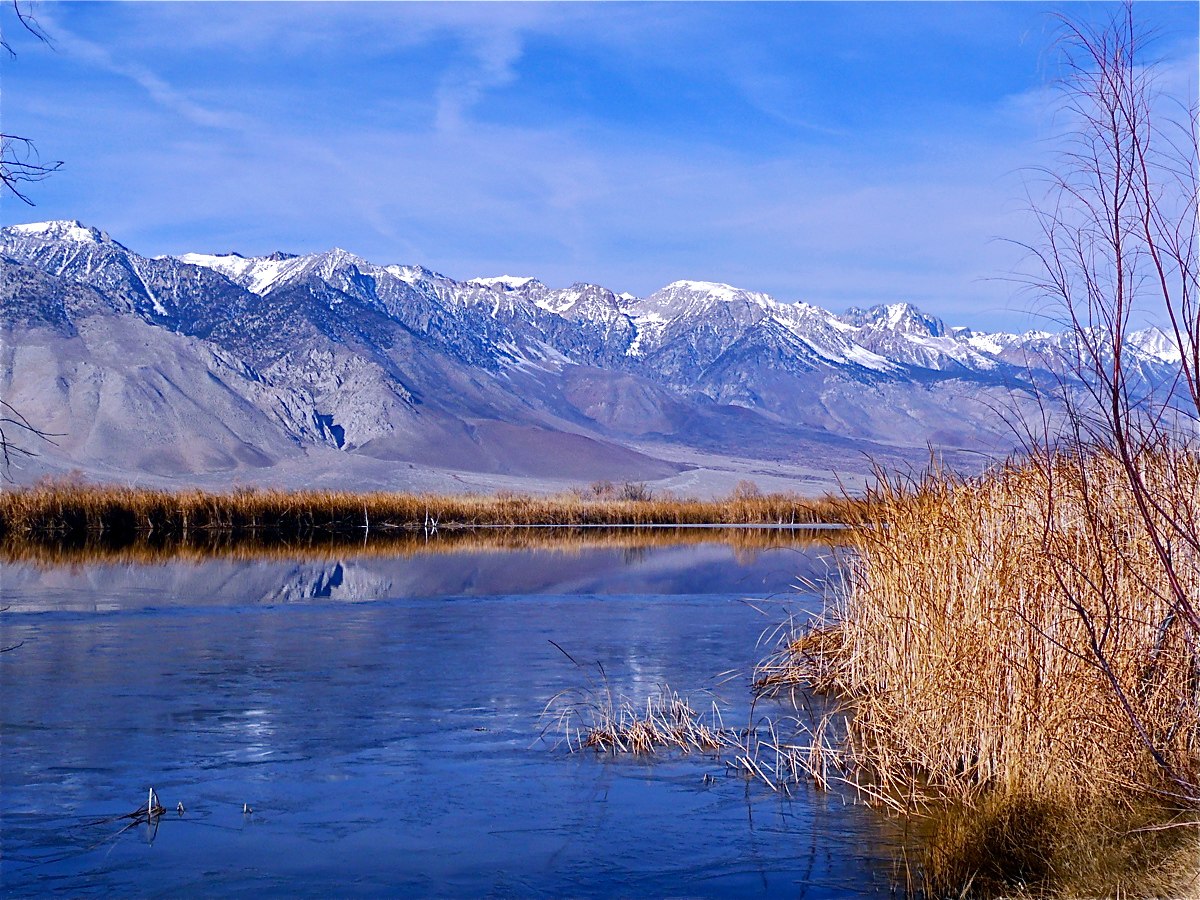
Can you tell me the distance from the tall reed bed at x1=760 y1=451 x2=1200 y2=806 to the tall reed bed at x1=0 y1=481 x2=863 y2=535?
93.3 ft

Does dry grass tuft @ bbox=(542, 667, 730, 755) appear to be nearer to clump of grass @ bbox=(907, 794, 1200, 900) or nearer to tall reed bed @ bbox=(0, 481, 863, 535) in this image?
clump of grass @ bbox=(907, 794, 1200, 900)

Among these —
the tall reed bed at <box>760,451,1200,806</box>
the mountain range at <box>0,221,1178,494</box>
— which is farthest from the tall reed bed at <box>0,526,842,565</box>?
the mountain range at <box>0,221,1178,494</box>

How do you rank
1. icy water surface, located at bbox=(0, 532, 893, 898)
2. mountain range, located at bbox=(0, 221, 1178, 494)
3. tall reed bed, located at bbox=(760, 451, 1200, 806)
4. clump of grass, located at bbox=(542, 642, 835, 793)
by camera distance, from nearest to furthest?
1. icy water surface, located at bbox=(0, 532, 893, 898)
2. tall reed bed, located at bbox=(760, 451, 1200, 806)
3. clump of grass, located at bbox=(542, 642, 835, 793)
4. mountain range, located at bbox=(0, 221, 1178, 494)

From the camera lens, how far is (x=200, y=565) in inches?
985

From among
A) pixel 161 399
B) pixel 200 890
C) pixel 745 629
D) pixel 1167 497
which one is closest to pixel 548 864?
pixel 200 890

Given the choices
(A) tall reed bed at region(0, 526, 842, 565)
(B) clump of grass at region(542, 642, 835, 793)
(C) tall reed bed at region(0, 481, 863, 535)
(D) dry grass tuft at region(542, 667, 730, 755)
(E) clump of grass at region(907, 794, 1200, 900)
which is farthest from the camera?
(C) tall reed bed at region(0, 481, 863, 535)

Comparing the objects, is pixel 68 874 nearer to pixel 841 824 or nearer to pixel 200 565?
pixel 841 824

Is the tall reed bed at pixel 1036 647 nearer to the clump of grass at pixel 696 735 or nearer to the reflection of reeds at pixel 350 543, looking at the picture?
the clump of grass at pixel 696 735

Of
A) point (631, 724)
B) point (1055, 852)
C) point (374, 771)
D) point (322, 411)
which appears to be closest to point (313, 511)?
point (631, 724)

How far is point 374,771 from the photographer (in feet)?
26.6

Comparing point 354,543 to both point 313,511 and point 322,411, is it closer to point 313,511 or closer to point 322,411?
point 313,511

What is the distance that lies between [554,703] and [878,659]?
255 cm

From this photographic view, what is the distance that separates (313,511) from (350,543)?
23.5ft

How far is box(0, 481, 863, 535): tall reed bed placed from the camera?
35.0 m
